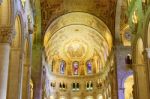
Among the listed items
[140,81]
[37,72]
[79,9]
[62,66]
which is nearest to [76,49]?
[62,66]

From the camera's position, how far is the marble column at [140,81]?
2265 cm

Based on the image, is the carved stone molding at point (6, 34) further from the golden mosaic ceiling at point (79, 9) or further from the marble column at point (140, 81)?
the golden mosaic ceiling at point (79, 9)

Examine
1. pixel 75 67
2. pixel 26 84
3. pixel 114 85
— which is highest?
pixel 75 67

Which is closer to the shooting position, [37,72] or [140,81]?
[140,81]

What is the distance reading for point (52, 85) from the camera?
4431 cm

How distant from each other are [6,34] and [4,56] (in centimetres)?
129

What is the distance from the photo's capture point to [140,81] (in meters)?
23.0

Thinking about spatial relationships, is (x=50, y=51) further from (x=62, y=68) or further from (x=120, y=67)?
(x=120, y=67)

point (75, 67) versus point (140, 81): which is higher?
point (75, 67)

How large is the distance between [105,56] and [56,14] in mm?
10723

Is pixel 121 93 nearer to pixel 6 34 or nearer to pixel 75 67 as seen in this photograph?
pixel 75 67

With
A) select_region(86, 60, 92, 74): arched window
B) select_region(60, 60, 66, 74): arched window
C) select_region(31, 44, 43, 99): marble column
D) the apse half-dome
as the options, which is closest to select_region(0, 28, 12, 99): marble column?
select_region(31, 44, 43, 99): marble column

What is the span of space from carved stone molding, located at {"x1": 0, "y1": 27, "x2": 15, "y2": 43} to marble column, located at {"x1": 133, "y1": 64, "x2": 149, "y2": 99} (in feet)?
35.3

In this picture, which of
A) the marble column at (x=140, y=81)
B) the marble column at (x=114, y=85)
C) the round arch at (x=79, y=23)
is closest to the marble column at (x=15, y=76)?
the marble column at (x=140, y=81)
